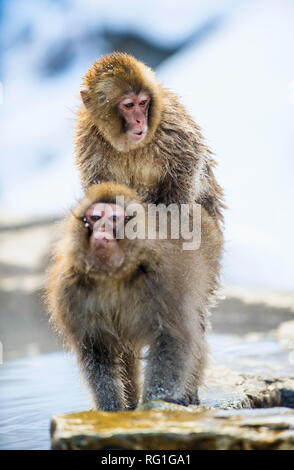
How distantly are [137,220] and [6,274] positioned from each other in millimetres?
7302

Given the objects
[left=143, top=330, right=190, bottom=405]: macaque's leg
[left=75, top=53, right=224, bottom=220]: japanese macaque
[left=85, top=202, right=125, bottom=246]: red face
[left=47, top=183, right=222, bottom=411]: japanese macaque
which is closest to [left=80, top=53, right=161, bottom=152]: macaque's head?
[left=75, top=53, right=224, bottom=220]: japanese macaque

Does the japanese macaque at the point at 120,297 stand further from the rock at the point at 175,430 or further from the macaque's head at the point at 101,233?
the rock at the point at 175,430

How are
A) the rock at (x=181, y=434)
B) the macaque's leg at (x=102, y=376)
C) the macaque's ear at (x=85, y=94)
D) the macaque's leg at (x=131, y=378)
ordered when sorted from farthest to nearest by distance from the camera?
1. the macaque's ear at (x=85, y=94)
2. the macaque's leg at (x=131, y=378)
3. the macaque's leg at (x=102, y=376)
4. the rock at (x=181, y=434)

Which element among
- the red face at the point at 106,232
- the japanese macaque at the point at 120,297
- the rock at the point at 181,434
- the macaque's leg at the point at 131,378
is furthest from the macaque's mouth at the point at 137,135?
the rock at the point at 181,434

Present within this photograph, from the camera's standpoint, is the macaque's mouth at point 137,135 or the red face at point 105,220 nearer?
the red face at point 105,220

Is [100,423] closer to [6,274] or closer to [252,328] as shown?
[252,328]

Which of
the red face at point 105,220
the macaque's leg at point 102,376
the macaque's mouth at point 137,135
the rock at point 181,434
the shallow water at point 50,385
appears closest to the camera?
the rock at point 181,434

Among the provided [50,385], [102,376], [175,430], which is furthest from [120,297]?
[50,385]

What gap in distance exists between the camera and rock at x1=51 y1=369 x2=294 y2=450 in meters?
2.62

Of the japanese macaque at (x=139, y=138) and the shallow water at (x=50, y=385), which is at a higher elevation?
the japanese macaque at (x=139, y=138)

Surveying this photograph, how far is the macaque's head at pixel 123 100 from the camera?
14.0 feet

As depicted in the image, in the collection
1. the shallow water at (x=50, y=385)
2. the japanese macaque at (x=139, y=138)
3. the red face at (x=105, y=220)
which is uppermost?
the japanese macaque at (x=139, y=138)

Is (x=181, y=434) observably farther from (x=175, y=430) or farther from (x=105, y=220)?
(x=105, y=220)

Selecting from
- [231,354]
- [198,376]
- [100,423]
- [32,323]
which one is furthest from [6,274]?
[100,423]
